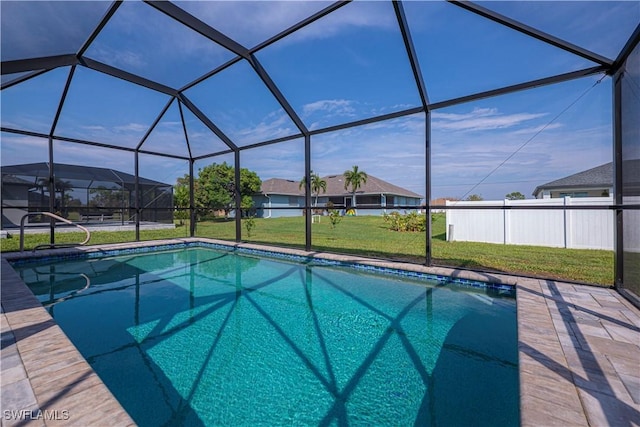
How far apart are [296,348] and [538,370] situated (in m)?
1.98

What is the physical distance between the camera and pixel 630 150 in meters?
3.25

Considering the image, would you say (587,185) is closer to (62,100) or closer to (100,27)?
(100,27)

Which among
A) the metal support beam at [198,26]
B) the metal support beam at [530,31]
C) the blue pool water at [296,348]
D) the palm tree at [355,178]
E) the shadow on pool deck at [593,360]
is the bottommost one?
the blue pool water at [296,348]

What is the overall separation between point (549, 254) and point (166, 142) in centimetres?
1013

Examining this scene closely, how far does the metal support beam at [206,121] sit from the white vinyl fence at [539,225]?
6.07 metres

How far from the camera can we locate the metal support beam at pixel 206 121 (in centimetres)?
699

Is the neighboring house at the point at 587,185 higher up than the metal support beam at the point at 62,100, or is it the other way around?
the metal support beam at the point at 62,100

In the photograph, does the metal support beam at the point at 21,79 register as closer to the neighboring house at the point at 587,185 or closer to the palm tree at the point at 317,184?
the neighboring house at the point at 587,185

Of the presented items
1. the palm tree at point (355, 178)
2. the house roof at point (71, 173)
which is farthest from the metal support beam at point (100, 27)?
the palm tree at point (355, 178)

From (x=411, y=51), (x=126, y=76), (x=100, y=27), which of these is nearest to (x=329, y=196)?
(x=126, y=76)

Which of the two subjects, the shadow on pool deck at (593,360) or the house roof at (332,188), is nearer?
the shadow on pool deck at (593,360)

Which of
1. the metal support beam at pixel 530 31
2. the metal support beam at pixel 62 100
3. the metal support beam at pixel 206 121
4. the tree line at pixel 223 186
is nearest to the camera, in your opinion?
the metal support beam at pixel 530 31

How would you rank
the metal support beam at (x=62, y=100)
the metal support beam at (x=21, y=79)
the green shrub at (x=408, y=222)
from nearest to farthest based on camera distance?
the metal support beam at (x=21, y=79), the metal support beam at (x=62, y=100), the green shrub at (x=408, y=222)

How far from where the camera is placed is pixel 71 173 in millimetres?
13281
